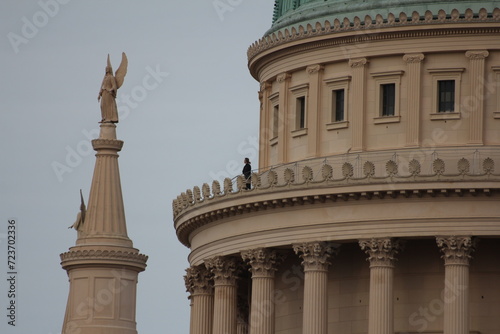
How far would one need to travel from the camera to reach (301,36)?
150 metres

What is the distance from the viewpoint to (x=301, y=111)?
15125 centimetres

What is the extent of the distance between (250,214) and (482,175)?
11.6 m

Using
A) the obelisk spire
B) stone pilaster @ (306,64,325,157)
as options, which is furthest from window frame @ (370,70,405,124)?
the obelisk spire

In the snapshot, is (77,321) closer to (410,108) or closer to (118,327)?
(118,327)

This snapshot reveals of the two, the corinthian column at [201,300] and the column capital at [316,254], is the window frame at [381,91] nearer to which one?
the column capital at [316,254]

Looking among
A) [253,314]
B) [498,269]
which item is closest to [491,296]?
[498,269]

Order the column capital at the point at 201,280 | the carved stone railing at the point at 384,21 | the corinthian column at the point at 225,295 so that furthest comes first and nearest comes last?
the column capital at the point at 201,280
the corinthian column at the point at 225,295
the carved stone railing at the point at 384,21

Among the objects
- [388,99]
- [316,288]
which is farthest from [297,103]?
[316,288]

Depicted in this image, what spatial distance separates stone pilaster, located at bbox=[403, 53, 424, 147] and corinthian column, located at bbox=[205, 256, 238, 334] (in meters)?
10.3

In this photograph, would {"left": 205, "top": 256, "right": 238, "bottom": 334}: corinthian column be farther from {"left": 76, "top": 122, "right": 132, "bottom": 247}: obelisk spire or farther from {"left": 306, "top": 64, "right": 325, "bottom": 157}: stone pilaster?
{"left": 306, "top": 64, "right": 325, "bottom": 157}: stone pilaster

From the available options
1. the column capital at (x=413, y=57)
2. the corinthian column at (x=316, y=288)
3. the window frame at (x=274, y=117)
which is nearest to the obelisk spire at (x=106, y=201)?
the window frame at (x=274, y=117)

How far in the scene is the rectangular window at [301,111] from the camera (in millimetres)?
150750

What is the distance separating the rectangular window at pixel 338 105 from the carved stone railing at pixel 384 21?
8.63 feet

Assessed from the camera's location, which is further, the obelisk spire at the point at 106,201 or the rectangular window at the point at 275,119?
the rectangular window at the point at 275,119
